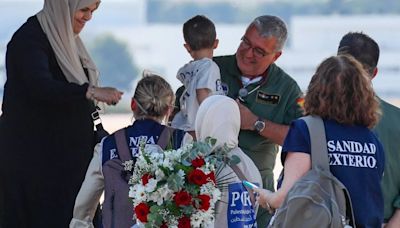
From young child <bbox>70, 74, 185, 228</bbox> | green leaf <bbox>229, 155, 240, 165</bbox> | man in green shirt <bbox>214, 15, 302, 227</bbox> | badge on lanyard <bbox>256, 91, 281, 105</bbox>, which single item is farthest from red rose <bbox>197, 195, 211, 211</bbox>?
badge on lanyard <bbox>256, 91, 281, 105</bbox>

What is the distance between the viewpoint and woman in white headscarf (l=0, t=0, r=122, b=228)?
570 centimetres

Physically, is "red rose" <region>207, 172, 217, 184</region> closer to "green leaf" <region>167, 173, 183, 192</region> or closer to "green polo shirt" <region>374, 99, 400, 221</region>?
"green leaf" <region>167, 173, 183, 192</region>

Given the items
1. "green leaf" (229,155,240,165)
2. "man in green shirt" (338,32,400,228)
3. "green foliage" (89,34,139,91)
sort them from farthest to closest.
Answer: "green foliage" (89,34,139,91), "man in green shirt" (338,32,400,228), "green leaf" (229,155,240,165)

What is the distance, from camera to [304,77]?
38.2 metres

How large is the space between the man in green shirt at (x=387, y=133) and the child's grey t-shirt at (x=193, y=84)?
1022 millimetres

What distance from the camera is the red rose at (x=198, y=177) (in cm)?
427

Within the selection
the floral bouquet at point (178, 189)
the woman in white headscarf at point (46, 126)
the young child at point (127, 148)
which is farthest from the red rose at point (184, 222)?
the woman in white headscarf at point (46, 126)

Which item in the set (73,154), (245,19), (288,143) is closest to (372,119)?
(288,143)

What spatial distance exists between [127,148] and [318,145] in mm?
1321

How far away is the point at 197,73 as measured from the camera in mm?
5734

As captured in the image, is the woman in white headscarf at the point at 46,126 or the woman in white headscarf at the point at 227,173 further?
the woman in white headscarf at the point at 46,126

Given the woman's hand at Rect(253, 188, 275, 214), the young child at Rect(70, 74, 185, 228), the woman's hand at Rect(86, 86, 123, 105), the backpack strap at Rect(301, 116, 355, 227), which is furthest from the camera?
the woman's hand at Rect(86, 86, 123, 105)

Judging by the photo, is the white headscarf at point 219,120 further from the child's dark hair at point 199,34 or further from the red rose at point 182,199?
the child's dark hair at point 199,34

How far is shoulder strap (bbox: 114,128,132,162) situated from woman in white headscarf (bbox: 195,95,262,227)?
1.45ft
